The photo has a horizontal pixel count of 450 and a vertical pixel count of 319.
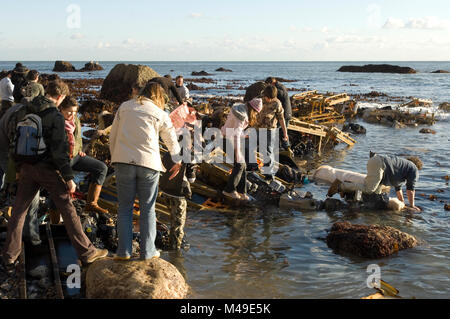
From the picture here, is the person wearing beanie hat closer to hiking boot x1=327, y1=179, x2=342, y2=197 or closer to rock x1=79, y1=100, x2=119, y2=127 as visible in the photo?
hiking boot x1=327, y1=179, x2=342, y2=197

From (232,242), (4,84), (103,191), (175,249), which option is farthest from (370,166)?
(4,84)

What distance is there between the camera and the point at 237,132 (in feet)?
26.3

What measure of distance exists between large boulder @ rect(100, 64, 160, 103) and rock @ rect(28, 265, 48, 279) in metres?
23.8

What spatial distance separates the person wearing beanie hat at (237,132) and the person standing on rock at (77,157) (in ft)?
8.86

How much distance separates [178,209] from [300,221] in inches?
124

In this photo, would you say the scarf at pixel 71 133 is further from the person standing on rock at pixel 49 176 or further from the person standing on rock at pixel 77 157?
the person standing on rock at pixel 49 176

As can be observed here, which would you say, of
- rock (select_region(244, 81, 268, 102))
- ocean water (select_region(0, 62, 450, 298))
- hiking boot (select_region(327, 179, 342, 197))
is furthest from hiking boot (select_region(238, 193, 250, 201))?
rock (select_region(244, 81, 268, 102))

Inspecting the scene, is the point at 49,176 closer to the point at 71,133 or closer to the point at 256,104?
the point at 71,133

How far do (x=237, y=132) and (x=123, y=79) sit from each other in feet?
73.8

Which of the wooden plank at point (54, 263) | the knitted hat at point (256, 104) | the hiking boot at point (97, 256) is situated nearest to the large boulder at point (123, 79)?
the knitted hat at point (256, 104)

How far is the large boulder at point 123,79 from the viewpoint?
28.2 metres

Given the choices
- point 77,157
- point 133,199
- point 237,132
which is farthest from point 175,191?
point 237,132

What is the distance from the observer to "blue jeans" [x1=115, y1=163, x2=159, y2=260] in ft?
15.5
